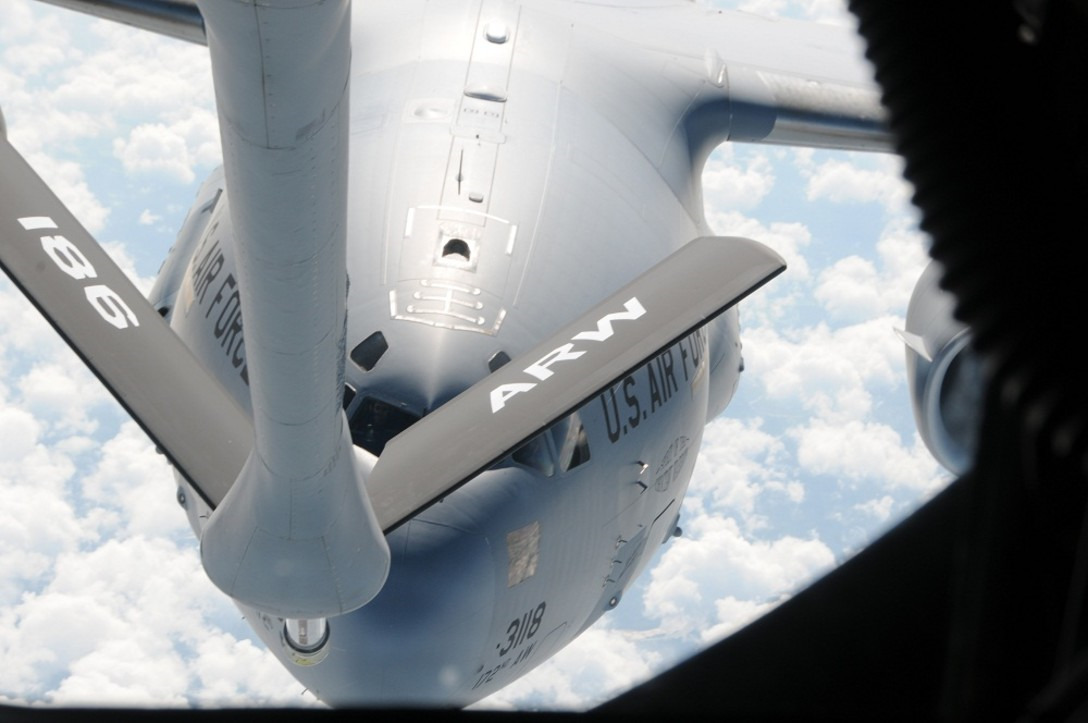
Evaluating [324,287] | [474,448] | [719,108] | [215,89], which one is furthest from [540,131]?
[215,89]

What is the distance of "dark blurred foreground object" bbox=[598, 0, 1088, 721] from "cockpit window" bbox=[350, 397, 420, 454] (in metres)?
9.66

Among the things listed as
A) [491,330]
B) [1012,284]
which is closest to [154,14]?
[491,330]

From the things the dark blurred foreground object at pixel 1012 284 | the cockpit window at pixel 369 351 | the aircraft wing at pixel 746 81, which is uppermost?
the dark blurred foreground object at pixel 1012 284

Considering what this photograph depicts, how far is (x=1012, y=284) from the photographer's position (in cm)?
209

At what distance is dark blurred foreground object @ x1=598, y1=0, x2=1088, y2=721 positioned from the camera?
201 cm

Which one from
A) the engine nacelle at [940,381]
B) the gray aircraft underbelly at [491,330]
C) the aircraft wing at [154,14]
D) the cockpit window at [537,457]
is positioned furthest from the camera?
the aircraft wing at [154,14]

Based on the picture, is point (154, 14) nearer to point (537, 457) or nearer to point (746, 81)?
point (746, 81)

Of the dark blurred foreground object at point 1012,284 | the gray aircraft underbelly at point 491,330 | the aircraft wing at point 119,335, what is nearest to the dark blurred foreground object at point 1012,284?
the dark blurred foreground object at point 1012,284

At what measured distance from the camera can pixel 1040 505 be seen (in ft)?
6.72

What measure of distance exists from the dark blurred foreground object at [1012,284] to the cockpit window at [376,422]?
9.66 metres

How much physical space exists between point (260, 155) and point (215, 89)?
0.29 metres

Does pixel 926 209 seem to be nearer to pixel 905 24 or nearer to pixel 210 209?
pixel 905 24

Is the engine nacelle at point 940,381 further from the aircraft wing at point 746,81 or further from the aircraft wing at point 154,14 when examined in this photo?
the aircraft wing at point 154,14

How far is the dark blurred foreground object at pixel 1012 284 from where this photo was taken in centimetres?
201
